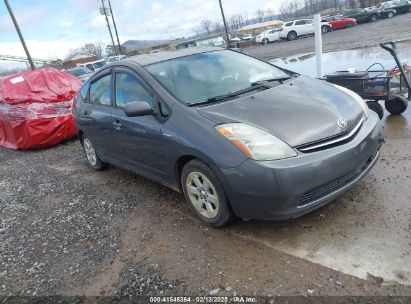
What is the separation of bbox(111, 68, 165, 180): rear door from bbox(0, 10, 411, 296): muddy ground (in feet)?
1.63

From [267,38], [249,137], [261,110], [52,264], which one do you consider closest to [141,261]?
[52,264]

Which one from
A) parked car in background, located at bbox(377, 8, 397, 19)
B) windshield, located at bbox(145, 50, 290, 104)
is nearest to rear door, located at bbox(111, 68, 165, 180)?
windshield, located at bbox(145, 50, 290, 104)

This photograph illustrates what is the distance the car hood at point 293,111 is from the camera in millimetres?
3094

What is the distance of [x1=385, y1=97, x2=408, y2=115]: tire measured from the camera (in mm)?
5679

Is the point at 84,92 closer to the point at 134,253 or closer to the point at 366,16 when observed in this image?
the point at 134,253

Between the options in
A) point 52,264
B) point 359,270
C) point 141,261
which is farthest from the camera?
point 52,264

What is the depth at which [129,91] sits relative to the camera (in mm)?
4344

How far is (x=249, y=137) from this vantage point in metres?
3.07

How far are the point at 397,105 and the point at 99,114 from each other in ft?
14.6

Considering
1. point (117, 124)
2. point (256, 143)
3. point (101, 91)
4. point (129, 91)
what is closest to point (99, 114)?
point (101, 91)

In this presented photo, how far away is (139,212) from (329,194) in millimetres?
2162

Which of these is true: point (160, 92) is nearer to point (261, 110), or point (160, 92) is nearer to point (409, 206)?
point (261, 110)

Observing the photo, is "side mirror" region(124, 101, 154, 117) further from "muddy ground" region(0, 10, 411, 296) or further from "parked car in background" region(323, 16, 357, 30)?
"parked car in background" region(323, 16, 357, 30)

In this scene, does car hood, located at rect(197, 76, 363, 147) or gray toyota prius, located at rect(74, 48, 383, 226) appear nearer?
gray toyota prius, located at rect(74, 48, 383, 226)
